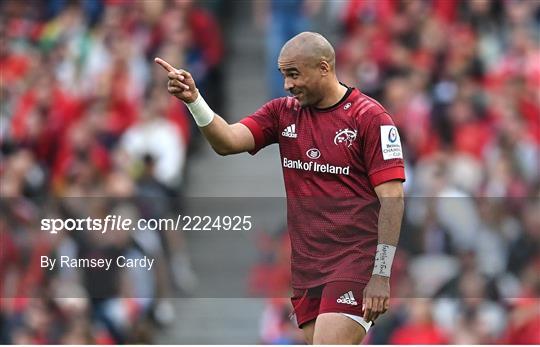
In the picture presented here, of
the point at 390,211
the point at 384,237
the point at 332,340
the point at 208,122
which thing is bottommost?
the point at 332,340

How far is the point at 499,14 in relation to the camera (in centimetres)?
1539

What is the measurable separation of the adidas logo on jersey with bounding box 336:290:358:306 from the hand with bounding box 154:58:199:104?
1.34 meters

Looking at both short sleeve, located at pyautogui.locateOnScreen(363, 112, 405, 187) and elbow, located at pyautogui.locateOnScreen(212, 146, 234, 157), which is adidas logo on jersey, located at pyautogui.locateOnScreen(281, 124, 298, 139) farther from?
short sleeve, located at pyautogui.locateOnScreen(363, 112, 405, 187)

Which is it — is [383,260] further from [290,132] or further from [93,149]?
[93,149]

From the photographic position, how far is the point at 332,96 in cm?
834

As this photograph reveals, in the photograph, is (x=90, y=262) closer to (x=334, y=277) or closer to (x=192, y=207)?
(x=192, y=207)

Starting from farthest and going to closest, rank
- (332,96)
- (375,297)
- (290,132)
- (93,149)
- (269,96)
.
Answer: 1. (269,96)
2. (93,149)
3. (290,132)
4. (332,96)
5. (375,297)

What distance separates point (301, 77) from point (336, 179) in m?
0.59

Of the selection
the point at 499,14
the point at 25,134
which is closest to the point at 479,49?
the point at 499,14

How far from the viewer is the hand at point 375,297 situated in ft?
26.3

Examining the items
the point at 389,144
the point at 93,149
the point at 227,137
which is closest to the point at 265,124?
the point at 227,137

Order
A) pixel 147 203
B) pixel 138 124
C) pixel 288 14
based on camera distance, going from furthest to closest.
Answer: pixel 288 14, pixel 138 124, pixel 147 203

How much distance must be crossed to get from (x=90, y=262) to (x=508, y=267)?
3.54 metres

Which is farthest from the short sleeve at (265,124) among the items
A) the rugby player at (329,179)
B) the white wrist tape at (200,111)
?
the white wrist tape at (200,111)
